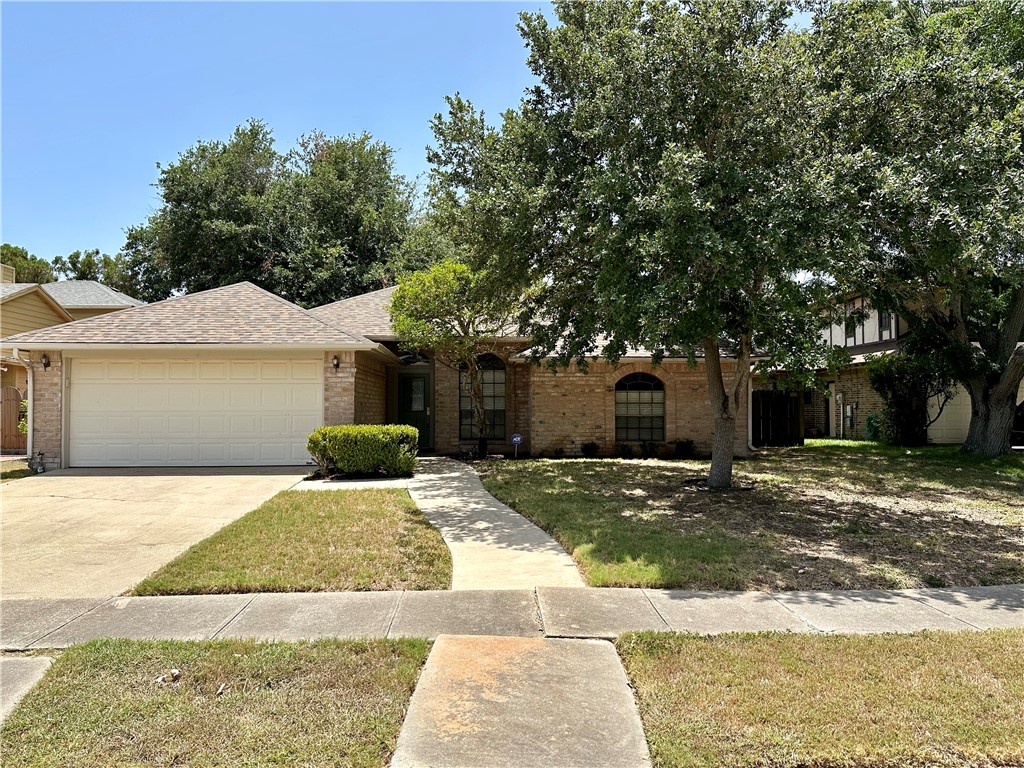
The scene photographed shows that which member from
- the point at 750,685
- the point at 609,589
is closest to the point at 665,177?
the point at 609,589

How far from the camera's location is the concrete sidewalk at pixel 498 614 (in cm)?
451

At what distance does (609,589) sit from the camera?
553 cm

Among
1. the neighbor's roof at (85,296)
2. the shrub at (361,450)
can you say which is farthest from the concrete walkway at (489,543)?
the neighbor's roof at (85,296)

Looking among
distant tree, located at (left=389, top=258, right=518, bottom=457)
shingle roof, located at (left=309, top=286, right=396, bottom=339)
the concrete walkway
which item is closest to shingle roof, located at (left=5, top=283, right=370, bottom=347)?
distant tree, located at (left=389, top=258, right=518, bottom=457)

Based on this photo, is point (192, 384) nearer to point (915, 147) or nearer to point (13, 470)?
point (13, 470)

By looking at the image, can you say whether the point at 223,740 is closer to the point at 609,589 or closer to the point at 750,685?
the point at 750,685

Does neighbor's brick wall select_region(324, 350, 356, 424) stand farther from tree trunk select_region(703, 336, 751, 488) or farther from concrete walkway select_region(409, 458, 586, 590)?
tree trunk select_region(703, 336, 751, 488)

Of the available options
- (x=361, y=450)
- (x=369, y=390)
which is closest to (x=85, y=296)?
(x=369, y=390)

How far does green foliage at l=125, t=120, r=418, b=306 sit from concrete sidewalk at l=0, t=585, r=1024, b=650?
2228 cm

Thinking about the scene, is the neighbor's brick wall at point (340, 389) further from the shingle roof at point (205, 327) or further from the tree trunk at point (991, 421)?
the tree trunk at point (991, 421)

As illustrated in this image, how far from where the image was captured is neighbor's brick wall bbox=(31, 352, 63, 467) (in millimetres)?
13312

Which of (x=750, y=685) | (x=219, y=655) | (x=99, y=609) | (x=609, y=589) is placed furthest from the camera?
(x=609, y=589)

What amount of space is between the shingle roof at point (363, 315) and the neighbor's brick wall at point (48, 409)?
6103 millimetres

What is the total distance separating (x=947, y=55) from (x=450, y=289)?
9.72 metres
